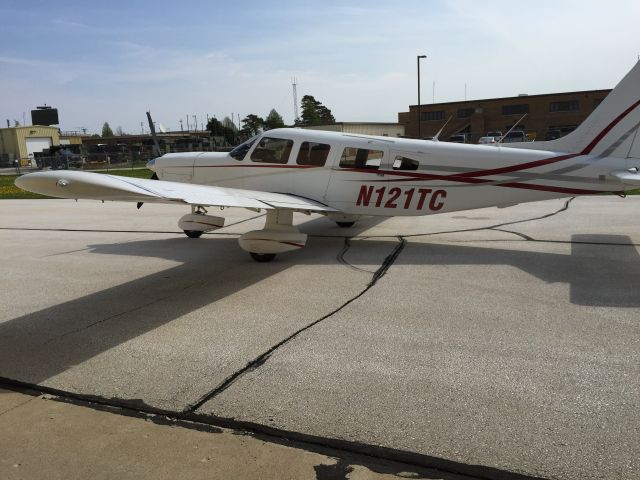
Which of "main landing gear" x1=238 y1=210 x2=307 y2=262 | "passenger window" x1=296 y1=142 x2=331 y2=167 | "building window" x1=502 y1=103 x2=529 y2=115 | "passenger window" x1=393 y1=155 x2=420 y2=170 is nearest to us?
"main landing gear" x1=238 y1=210 x2=307 y2=262

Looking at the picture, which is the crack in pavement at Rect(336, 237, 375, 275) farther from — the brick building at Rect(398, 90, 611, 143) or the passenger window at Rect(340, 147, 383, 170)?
the brick building at Rect(398, 90, 611, 143)

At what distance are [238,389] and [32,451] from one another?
1.46 m

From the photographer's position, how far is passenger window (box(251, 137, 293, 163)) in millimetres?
9919

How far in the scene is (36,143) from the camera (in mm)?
84188

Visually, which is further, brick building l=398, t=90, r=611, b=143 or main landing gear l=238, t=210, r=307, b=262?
brick building l=398, t=90, r=611, b=143

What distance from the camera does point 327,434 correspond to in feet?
11.4

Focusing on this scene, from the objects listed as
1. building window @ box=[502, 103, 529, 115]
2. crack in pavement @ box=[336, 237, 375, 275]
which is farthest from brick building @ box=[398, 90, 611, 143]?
crack in pavement @ box=[336, 237, 375, 275]

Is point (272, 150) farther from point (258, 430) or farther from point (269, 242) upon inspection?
point (258, 430)

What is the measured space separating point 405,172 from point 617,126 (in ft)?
11.5

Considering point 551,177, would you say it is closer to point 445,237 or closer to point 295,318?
point 445,237

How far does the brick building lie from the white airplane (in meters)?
56.7

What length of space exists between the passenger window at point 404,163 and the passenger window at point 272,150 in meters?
2.05

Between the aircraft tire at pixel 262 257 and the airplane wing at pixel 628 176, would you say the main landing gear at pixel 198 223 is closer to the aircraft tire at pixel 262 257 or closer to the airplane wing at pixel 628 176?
the aircraft tire at pixel 262 257

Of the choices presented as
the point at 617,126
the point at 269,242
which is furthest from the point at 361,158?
the point at 617,126
